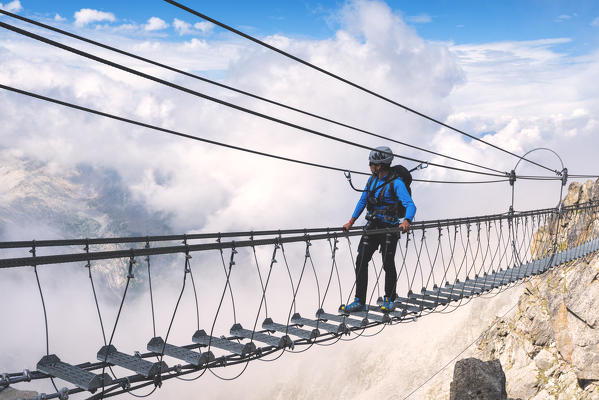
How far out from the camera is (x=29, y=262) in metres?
5.35

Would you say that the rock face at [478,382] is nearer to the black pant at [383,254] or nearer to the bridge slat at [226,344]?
the black pant at [383,254]

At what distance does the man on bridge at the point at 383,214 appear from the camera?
31.0 ft

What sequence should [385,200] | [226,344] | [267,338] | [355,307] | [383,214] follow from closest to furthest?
[226,344], [267,338], [385,200], [383,214], [355,307]

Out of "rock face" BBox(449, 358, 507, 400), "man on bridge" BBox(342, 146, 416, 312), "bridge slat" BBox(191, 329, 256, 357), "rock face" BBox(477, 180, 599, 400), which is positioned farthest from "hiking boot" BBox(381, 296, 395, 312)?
"rock face" BBox(449, 358, 507, 400)

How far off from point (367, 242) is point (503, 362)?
4674 cm

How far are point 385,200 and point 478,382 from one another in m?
32.4

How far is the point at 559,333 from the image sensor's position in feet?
120

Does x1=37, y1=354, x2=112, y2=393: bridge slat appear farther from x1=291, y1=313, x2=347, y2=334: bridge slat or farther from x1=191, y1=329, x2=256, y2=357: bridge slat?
x1=291, y1=313, x2=347, y2=334: bridge slat

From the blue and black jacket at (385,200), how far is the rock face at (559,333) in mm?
15732

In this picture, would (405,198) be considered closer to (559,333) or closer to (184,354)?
(184,354)

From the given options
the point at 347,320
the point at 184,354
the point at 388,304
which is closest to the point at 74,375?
the point at 184,354

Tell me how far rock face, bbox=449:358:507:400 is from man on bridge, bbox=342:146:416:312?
3027 centimetres

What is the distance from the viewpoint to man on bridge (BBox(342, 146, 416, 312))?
9.46m

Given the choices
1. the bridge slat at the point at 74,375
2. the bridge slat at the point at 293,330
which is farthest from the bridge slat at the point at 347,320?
the bridge slat at the point at 74,375
